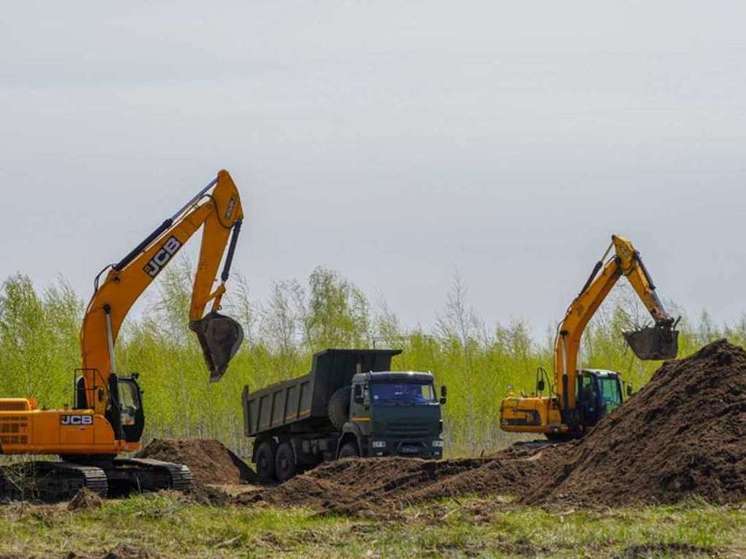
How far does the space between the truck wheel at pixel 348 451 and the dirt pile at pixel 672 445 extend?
7577 mm

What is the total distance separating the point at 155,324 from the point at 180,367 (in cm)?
337

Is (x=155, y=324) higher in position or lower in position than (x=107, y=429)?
higher

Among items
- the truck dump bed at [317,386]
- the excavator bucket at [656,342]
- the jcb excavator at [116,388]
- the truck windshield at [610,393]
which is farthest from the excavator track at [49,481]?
the truck windshield at [610,393]

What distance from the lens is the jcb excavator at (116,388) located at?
27984mm

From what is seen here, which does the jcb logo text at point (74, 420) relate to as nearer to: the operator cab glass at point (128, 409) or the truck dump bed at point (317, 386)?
the operator cab glass at point (128, 409)

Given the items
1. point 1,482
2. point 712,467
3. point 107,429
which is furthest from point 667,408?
point 1,482

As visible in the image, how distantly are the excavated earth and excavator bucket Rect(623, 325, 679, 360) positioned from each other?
4996mm

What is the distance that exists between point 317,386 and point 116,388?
974 cm

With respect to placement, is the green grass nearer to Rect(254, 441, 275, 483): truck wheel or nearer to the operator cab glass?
the operator cab glass

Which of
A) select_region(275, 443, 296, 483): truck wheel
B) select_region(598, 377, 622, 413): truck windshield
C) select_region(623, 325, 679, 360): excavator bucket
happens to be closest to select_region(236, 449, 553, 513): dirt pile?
select_region(623, 325, 679, 360): excavator bucket

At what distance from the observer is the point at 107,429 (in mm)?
28156

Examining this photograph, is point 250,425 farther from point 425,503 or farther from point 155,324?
point 155,324

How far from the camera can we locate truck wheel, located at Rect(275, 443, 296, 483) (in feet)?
127

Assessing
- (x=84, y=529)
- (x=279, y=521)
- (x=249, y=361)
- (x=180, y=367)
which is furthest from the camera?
(x=249, y=361)
